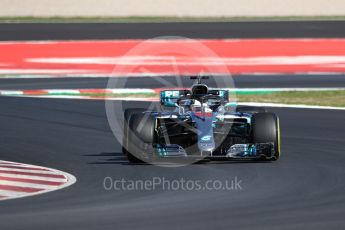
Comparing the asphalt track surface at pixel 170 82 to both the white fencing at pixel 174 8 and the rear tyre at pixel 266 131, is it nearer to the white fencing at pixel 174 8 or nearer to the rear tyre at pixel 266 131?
the rear tyre at pixel 266 131

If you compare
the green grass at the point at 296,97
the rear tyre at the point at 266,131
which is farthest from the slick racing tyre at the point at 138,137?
the green grass at the point at 296,97

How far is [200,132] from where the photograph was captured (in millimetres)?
14625

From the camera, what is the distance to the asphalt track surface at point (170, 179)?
10.5m

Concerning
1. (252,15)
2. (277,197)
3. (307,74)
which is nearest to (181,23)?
(252,15)

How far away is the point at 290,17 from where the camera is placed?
176ft

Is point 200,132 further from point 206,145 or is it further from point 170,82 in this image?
point 170,82

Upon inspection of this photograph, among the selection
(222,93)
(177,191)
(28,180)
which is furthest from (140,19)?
(177,191)

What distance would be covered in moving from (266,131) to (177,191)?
104 inches

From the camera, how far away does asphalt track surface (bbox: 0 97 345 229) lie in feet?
34.6

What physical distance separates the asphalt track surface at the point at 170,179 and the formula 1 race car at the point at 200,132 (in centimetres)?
22

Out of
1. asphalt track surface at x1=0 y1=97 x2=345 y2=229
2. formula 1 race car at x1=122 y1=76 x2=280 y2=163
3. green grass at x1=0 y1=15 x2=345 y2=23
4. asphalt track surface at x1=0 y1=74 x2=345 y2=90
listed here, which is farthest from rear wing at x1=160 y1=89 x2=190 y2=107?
green grass at x1=0 y1=15 x2=345 y2=23

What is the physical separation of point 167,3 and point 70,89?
28.1 m

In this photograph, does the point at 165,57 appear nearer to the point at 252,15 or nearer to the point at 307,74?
the point at 307,74

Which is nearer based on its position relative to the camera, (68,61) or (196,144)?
(196,144)
